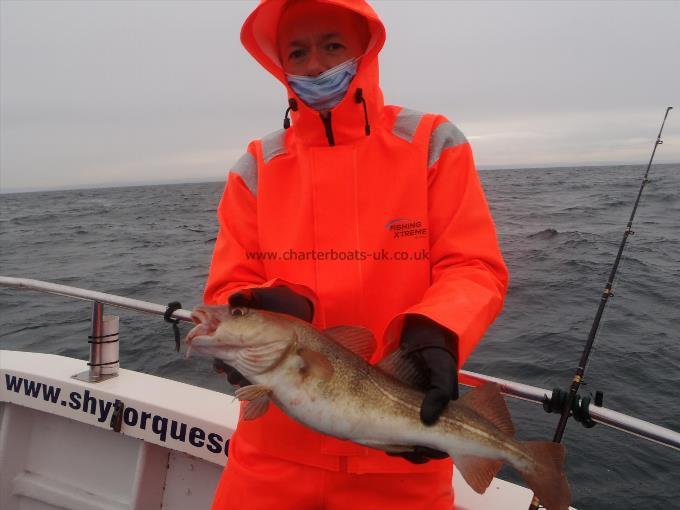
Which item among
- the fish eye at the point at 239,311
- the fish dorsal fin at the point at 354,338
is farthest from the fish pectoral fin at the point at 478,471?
the fish eye at the point at 239,311

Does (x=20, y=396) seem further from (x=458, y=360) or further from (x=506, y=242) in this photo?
(x=506, y=242)

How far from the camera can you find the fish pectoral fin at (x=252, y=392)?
6.13ft

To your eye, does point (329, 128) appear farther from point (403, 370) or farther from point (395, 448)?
point (395, 448)

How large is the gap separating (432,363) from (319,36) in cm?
168

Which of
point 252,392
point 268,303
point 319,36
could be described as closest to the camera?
point 252,392

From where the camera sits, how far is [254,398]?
191cm

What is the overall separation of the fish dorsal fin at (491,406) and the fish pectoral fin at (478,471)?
0.15m

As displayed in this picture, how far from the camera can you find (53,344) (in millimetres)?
9773

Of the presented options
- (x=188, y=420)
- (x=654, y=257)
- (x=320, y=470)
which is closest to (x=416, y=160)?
(x=320, y=470)

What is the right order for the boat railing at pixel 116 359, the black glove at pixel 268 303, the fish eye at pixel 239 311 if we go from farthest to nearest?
1. the boat railing at pixel 116 359
2. the black glove at pixel 268 303
3. the fish eye at pixel 239 311

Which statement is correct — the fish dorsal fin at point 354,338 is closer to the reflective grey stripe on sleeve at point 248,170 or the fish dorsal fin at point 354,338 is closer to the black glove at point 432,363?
the black glove at point 432,363

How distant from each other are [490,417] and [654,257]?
1543 centimetres

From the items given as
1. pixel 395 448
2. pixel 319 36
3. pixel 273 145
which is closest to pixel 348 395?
pixel 395 448

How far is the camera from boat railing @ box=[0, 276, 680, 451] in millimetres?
Result: 2234
